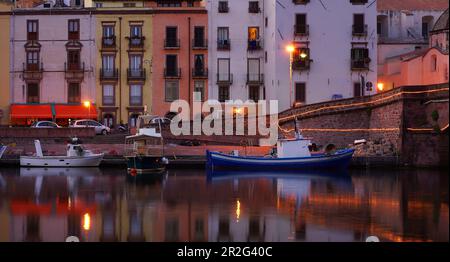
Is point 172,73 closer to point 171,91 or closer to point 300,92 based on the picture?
point 171,91

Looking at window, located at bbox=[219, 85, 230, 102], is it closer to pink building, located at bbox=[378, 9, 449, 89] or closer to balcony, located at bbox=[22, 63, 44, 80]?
balcony, located at bbox=[22, 63, 44, 80]

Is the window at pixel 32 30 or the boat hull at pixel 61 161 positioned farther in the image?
the window at pixel 32 30

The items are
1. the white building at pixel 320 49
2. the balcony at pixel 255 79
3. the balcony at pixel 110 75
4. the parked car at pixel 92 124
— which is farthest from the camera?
the balcony at pixel 255 79

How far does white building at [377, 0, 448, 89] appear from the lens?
278 feet

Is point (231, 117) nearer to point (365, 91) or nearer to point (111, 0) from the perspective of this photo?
point (365, 91)

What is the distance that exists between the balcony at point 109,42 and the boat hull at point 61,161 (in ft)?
61.5

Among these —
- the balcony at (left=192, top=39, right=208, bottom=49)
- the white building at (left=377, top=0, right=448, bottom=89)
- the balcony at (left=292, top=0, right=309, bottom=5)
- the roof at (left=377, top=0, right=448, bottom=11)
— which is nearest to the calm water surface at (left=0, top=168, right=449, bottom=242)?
the balcony at (left=292, top=0, right=309, bottom=5)

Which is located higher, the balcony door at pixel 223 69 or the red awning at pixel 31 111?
the balcony door at pixel 223 69

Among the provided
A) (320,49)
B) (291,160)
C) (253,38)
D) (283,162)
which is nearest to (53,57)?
(253,38)

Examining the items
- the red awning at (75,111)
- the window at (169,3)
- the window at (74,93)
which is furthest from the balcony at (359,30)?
the window at (74,93)

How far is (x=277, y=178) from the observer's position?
163ft

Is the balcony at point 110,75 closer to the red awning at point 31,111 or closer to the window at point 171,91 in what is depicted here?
the window at point 171,91

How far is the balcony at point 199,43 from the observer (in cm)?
7525
